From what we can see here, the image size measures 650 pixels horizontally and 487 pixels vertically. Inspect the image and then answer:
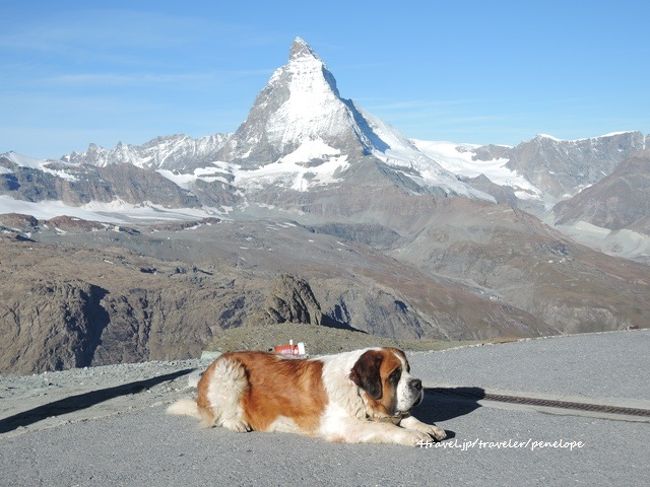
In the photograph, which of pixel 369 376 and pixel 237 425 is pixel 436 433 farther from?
pixel 237 425

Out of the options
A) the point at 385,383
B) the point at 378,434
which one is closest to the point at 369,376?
the point at 385,383

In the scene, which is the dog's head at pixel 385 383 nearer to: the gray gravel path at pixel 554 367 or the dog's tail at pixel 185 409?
the dog's tail at pixel 185 409

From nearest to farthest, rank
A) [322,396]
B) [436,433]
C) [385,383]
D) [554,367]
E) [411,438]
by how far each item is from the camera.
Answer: [411,438] < [385,383] < [436,433] < [322,396] < [554,367]

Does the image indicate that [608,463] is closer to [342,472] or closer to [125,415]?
[342,472]

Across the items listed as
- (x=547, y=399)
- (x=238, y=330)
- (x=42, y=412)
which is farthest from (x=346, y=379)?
(x=238, y=330)

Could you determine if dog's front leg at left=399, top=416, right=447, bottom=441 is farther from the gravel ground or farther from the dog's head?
the dog's head

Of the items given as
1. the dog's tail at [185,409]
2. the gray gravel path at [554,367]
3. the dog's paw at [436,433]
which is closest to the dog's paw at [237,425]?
the dog's tail at [185,409]
